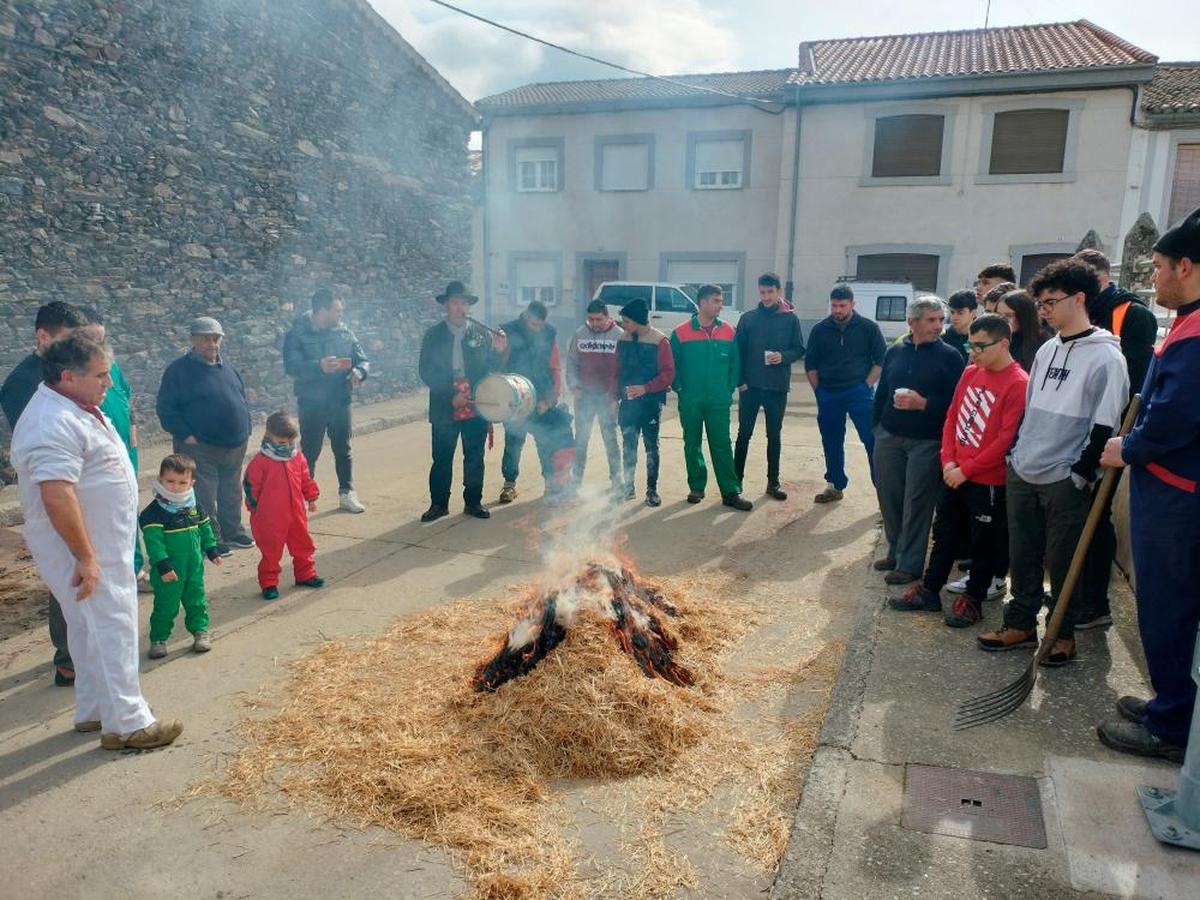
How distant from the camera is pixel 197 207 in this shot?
11.2 meters

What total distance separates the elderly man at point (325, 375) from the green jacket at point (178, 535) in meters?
2.86

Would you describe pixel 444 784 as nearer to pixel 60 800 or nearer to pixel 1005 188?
pixel 60 800

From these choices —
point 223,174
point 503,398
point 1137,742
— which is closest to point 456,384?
point 503,398

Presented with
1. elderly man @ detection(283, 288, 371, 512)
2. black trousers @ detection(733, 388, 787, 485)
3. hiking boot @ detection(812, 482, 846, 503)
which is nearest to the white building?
black trousers @ detection(733, 388, 787, 485)

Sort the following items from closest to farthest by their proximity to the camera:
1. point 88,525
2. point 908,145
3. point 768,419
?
point 88,525 < point 768,419 < point 908,145

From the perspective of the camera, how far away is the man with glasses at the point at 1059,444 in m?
4.09

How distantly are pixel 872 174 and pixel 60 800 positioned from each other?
75.7ft

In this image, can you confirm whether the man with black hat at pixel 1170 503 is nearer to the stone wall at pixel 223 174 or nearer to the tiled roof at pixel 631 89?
the stone wall at pixel 223 174

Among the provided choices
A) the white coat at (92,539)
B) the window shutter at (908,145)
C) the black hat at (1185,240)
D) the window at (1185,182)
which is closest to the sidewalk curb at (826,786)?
the black hat at (1185,240)

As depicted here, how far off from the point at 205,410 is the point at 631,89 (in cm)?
2212

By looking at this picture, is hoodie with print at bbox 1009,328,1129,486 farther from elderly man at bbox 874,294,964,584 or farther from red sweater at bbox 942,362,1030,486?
elderly man at bbox 874,294,964,584

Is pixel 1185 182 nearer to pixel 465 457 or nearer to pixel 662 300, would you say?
pixel 662 300

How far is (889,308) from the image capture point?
21062mm

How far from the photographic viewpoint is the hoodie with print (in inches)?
160
